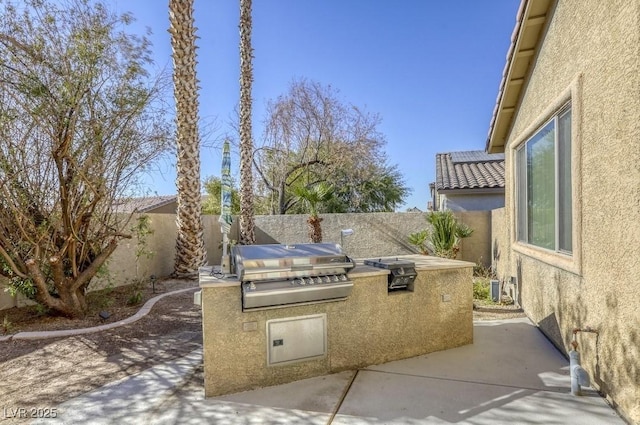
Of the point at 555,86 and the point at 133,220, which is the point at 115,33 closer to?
the point at 133,220

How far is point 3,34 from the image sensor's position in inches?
219

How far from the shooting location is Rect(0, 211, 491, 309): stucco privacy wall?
32.0 feet

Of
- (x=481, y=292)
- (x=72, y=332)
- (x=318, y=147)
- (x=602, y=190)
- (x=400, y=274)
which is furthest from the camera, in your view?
(x=318, y=147)

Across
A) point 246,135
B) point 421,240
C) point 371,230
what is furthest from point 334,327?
point 246,135

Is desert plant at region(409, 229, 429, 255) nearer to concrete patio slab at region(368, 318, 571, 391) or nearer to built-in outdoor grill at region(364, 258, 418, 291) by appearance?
concrete patio slab at region(368, 318, 571, 391)

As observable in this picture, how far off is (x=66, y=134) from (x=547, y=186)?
25.7ft

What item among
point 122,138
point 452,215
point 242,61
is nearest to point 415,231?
point 452,215

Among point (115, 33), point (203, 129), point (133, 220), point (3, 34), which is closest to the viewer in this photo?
point (3, 34)

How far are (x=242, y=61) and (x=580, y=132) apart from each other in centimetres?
1210

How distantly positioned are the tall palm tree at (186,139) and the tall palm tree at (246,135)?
10.6 feet

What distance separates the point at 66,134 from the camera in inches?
235

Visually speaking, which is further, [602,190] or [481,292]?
[481,292]

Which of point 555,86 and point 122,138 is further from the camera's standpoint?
point 122,138

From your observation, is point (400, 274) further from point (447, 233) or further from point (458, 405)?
point (447, 233)
